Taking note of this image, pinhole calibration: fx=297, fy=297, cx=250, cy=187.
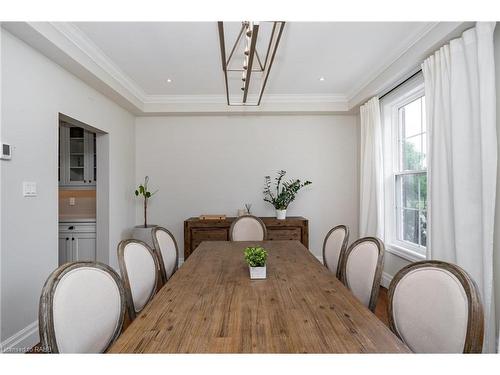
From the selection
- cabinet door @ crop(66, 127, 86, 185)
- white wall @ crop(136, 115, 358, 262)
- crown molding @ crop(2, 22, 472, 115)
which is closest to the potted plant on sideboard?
white wall @ crop(136, 115, 358, 262)

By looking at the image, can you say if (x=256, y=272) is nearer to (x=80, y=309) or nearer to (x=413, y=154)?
(x=80, y=309)

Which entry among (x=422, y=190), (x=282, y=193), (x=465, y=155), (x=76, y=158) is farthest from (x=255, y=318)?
(x=76, y=158)

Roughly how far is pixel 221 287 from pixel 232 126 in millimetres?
3500

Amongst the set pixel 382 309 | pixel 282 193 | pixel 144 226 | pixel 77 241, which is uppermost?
pixel 282 193

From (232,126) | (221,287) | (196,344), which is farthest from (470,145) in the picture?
(232,126)

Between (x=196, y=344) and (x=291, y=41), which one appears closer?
(x=196, y=344)

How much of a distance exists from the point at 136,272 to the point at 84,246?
105 inches

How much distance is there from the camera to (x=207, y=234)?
13.7 feet

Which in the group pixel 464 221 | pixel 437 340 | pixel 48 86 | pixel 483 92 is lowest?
pixel 437 340

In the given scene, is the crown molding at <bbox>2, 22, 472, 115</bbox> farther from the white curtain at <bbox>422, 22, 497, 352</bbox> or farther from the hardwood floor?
the hardwood floor

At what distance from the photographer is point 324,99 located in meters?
4.38

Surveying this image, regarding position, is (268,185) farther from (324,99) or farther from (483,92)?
(483,92)

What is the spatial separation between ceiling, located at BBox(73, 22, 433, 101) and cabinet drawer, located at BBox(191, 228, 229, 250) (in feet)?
6.37

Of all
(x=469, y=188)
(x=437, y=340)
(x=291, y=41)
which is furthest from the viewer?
(x=291, y=41)
